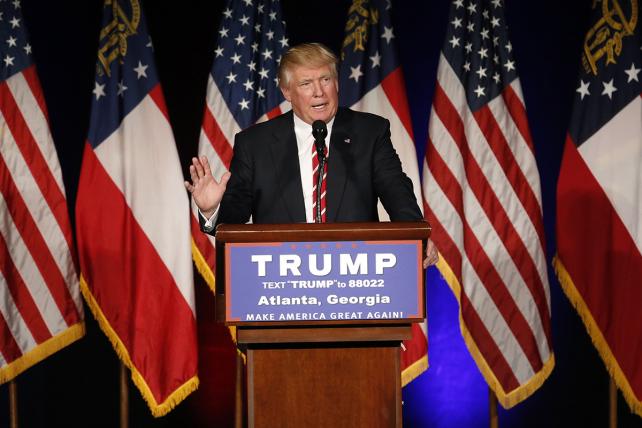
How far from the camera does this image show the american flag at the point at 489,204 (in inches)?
151

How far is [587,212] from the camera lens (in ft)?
12.3

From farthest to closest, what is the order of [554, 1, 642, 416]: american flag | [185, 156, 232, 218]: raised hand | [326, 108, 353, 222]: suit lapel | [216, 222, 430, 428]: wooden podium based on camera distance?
[554, 1, 642, 416]: american flag
[326, 108, 353, 222]: suit lapel
[185, 156, 232, 218]: raised hand
[216, 222, 430, 428]: wooden podium

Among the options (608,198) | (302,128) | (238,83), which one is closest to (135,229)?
(238,83)

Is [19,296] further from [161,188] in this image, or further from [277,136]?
[277,136]

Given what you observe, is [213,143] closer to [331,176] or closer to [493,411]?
[331,176]

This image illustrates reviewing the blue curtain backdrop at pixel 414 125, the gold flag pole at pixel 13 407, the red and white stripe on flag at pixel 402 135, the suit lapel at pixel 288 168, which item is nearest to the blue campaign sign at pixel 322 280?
the suit lapel at pixel 288 168

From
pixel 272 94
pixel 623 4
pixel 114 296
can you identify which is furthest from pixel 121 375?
pixel 623 4

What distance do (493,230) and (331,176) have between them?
→ 1.73 metres

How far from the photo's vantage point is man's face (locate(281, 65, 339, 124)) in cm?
243

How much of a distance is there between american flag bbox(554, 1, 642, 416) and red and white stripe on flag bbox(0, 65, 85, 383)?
2367 mm

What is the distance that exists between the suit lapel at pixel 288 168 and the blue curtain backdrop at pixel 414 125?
6.90ft

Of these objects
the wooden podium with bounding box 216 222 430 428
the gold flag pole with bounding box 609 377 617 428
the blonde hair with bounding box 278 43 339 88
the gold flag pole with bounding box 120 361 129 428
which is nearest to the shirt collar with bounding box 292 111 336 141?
the blonde hair with bounding box 278 43 339 88

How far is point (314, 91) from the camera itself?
95.7 inches

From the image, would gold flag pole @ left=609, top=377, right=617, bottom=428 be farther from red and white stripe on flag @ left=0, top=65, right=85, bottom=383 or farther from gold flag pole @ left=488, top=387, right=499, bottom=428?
red and white stripe on flag @ left=0, top=65, right=85, bottom=383
